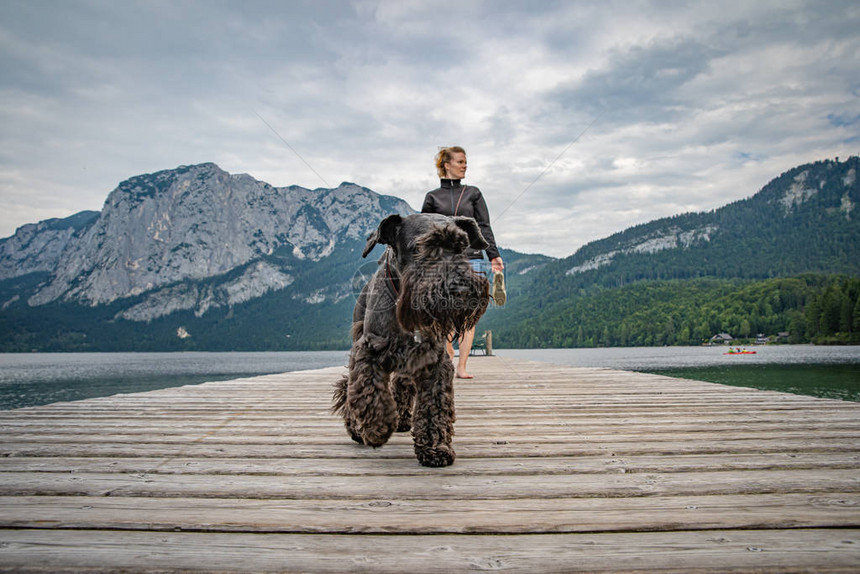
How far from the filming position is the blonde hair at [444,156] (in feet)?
17.2

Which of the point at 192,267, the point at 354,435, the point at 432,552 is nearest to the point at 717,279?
the point at 354,435

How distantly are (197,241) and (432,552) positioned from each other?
18220 centimetres

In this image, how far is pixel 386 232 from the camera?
3.07m

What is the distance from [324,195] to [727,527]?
18834cm

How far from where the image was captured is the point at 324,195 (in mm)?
181500

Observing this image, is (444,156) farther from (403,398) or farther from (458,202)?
(403,398)

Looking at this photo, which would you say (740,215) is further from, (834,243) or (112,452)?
(112,452)

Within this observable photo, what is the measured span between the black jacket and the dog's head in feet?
7.28

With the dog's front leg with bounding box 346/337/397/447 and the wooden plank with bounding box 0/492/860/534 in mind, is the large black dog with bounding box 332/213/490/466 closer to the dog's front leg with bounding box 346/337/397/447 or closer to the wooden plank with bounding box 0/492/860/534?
the dog's front leg with bounding box 346/337/397/447

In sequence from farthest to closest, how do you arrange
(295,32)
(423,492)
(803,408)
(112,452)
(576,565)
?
(295,32)
(803,408)
(112,452)
(423,492)
(576,565)

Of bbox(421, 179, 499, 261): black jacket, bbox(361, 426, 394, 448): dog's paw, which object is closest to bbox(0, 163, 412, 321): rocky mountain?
bbox(421, 179, 499, 261): black jacket

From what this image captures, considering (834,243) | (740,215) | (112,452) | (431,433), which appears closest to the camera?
(431,433)

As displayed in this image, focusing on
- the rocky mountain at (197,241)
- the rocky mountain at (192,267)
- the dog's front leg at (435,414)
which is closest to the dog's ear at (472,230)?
the dog's front leg at (435,414)

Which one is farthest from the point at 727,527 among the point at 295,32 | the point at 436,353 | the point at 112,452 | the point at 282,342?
the point at 282,342
